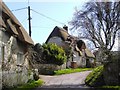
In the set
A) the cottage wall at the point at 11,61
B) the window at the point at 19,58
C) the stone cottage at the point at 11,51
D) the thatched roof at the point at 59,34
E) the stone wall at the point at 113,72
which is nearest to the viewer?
the cottage wall at the point at 11,61

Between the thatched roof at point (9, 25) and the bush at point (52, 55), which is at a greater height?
the thatched roof at point (9, 25)

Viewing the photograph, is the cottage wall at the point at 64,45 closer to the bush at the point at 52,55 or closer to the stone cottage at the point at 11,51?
the bush at the point at 52,55

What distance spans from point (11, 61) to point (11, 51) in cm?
155

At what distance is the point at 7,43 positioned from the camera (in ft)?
83.8

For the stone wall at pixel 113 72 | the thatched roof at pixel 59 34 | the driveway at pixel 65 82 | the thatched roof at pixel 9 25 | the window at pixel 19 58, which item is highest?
the thatched roof at pixel 59 34

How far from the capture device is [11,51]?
26.7m

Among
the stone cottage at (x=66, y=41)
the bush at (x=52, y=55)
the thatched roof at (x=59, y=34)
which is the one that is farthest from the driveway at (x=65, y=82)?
the thatched roof at (x=59, y=34)

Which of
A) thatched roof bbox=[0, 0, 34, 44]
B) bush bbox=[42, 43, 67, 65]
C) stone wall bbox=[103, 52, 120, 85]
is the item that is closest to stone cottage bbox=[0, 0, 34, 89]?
thatched roof bbox=[0, 0, 34, 44]

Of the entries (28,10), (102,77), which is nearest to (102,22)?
(28,10)

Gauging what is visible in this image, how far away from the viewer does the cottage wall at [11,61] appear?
21719mm

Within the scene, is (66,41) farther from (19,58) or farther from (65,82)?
(65,82)

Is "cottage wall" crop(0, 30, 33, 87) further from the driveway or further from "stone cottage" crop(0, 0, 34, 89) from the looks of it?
the driveway

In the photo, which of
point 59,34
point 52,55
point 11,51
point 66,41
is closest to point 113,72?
point 11,51

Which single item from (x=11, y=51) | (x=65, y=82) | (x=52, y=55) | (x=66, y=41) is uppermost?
(x=66, y=41)
